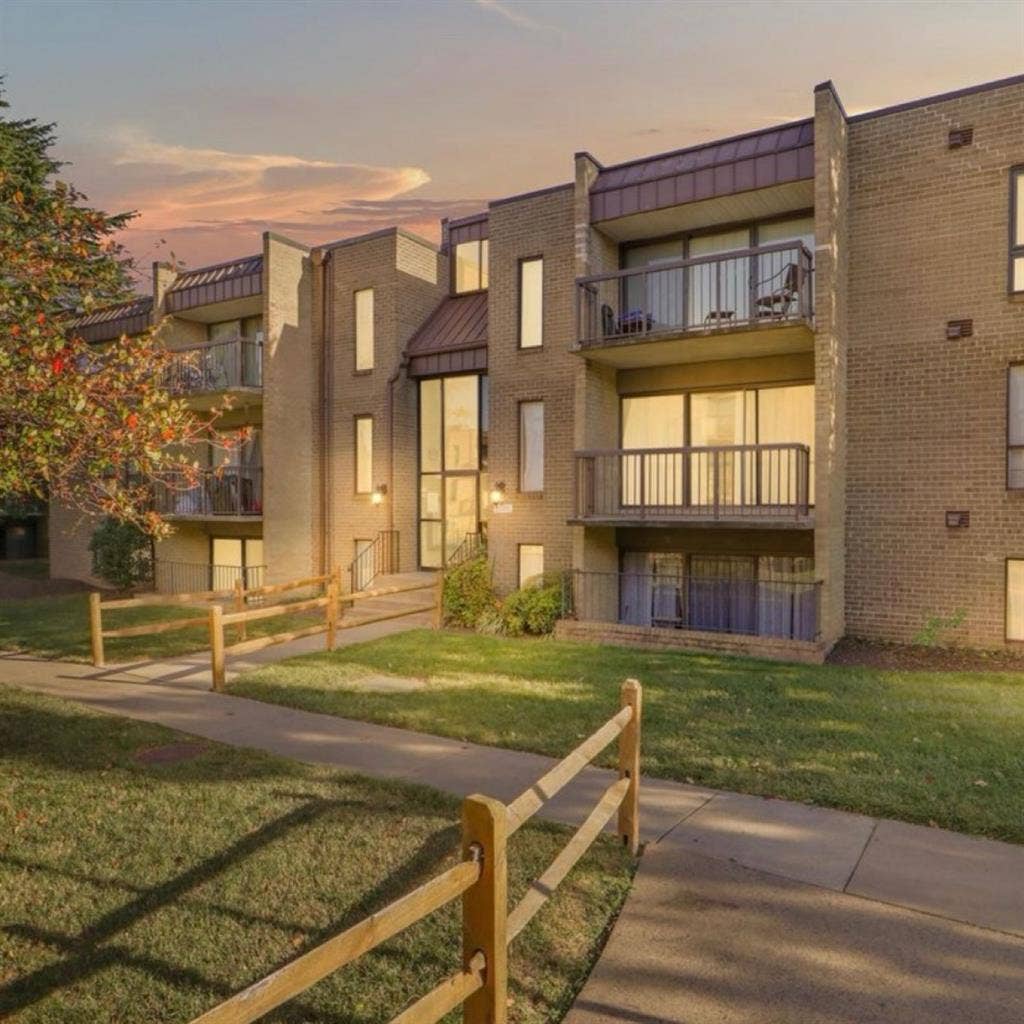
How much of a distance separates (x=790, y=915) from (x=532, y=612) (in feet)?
33.2

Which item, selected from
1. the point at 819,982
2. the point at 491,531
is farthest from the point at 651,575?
the point at 819,982

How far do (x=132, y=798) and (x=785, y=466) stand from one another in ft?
36.5

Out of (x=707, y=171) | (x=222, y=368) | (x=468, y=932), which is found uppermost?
(x=707, y=171)

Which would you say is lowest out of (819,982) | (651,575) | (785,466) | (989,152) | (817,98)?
(819,982)

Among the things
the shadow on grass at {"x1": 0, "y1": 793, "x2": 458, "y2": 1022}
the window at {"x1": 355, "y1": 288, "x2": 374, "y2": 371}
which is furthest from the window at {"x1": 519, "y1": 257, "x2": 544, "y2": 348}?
the shadow on grass at {"x1": 0, "y1": 793, "x2": 458, "y2": 1022}

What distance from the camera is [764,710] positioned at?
341 inches

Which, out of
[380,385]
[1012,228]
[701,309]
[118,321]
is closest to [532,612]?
[701,309]

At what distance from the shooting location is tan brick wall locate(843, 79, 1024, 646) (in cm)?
1218

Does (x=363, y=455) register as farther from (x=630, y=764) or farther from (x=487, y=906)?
(x=487, y=906)

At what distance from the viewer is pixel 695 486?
14.3 metres

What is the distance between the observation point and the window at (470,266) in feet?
64.3

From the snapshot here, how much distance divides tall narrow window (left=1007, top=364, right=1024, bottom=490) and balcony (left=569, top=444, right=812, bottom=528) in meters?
3.01

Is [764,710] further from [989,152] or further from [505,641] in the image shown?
[989,152]

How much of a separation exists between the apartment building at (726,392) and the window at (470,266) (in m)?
0.42
